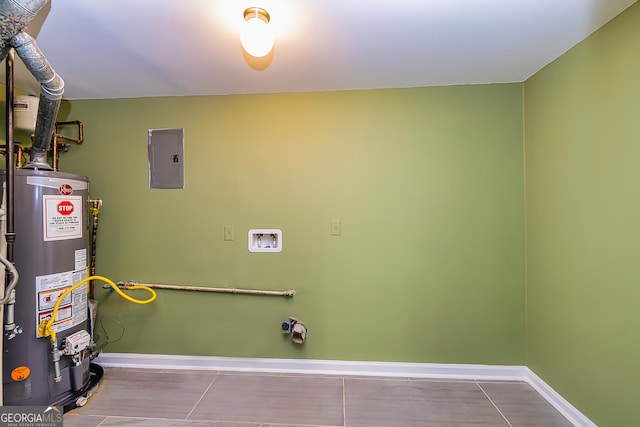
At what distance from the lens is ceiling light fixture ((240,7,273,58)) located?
4.00ft

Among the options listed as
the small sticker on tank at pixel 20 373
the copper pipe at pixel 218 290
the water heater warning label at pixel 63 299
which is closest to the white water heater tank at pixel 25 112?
the water heater warning label at pixel 63 299

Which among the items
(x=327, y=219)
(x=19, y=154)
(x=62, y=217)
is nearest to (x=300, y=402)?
(x=327, y=219)

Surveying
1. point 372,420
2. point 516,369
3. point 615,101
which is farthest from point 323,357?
point 615,101

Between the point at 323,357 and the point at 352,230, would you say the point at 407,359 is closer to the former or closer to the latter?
the point at 323,357

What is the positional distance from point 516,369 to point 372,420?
122 centimetres

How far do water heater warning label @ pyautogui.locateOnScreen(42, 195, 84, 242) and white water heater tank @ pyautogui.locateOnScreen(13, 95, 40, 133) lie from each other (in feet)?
1.93

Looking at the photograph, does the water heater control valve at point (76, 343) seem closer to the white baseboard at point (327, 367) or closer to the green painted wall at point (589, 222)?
the white baseboard at point (327, 367)

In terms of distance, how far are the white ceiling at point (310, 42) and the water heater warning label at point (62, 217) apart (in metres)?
0.87

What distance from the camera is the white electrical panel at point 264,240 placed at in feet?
7.00

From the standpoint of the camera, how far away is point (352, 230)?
2.09 metres

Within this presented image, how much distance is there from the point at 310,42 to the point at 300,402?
222cm

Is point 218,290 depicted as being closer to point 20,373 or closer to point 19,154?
point 20,373

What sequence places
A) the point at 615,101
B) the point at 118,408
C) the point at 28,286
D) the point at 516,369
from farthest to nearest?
the point at 516,369
the point at 118,408
the point at 28,286
the point at 615,101

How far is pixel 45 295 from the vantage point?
1.61 metres
